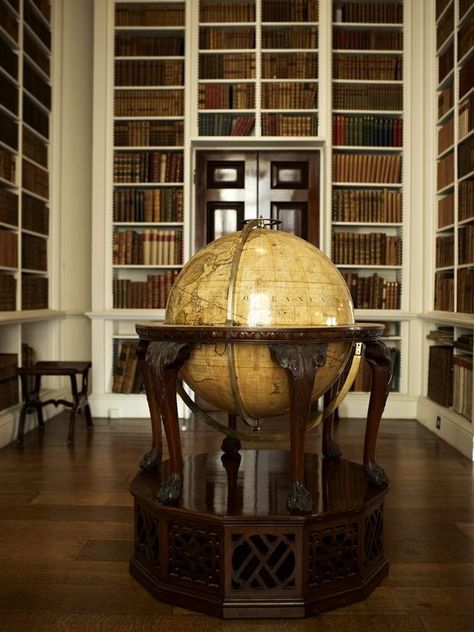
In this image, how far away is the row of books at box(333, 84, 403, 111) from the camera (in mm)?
6969

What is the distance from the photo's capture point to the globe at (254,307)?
2928mm

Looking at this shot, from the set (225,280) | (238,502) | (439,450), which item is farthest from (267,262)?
(439,450)

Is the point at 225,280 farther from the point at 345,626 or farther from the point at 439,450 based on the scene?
the point at 439,450

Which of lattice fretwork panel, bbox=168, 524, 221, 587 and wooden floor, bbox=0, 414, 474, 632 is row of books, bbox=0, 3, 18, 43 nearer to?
wooden floor, bbox=0, 414, 474, 632

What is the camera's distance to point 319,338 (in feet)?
9.27

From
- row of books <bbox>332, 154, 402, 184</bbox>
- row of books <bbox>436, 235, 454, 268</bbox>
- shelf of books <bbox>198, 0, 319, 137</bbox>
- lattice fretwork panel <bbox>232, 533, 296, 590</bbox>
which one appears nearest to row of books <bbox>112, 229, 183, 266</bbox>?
shelf of books <bbox>198, 0, 319, 137</bbox>

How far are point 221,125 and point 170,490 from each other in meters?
4.77

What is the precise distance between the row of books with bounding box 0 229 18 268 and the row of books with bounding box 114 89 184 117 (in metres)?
1.79

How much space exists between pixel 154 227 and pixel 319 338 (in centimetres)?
470

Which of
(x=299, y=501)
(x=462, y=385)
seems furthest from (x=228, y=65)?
(x=299, y=501)

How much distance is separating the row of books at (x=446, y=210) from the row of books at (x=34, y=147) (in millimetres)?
3703

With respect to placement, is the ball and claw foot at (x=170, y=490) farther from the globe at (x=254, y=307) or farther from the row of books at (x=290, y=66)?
the row of books at (x=290, y=66)

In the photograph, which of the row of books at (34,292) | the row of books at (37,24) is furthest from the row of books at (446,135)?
the row of books at (34,292)

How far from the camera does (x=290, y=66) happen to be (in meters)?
6.93
